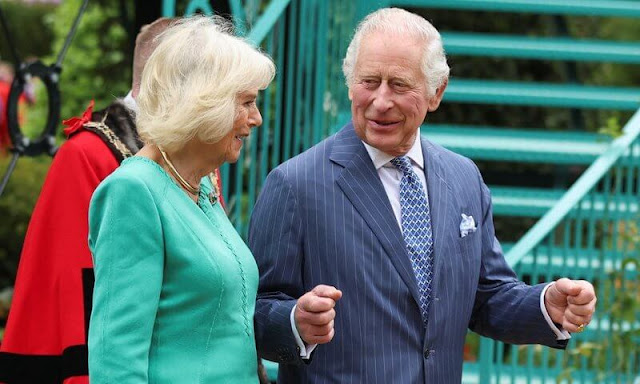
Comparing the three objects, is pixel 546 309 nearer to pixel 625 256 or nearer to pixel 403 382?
pixel 403 382

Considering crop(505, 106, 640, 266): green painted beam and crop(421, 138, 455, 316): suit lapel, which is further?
crop(505, 106, 640, 266): green painted beam

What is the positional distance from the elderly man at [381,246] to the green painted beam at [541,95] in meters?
3.50

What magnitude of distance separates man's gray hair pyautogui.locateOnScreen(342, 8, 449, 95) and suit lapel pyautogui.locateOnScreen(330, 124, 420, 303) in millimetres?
191

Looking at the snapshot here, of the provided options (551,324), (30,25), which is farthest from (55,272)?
(30,25)

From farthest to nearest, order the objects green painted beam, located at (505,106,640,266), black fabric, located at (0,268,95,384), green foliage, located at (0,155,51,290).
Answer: green foliage, located at (0,155,51,290) → green painted beam, located at (505,106,640,266) → black fabric, located at (0,268,95,384)

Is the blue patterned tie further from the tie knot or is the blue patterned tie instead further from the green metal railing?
the green metal railing

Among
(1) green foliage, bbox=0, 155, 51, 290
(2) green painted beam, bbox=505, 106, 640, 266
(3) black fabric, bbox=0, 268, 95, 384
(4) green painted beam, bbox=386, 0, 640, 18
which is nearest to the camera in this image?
(3) black fabric, bbox=0, 268, 95, 384

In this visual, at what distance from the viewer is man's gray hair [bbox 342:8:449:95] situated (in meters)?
3.49

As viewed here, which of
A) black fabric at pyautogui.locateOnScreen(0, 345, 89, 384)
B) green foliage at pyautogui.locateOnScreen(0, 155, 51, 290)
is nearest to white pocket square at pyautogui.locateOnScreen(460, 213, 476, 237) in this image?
black fabric at pyautogui.locateOnScreen(0, 345, 89, 384)

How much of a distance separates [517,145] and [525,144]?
75 mm

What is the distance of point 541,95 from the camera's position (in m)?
7.16

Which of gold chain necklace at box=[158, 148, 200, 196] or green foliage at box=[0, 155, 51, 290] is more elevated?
gold chain necklace at box=[158, 148, 200, 196]

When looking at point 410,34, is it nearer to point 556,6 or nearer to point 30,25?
point 556,6

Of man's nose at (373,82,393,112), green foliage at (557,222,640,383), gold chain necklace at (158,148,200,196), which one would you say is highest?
man's nose at (373,82,393,112)
